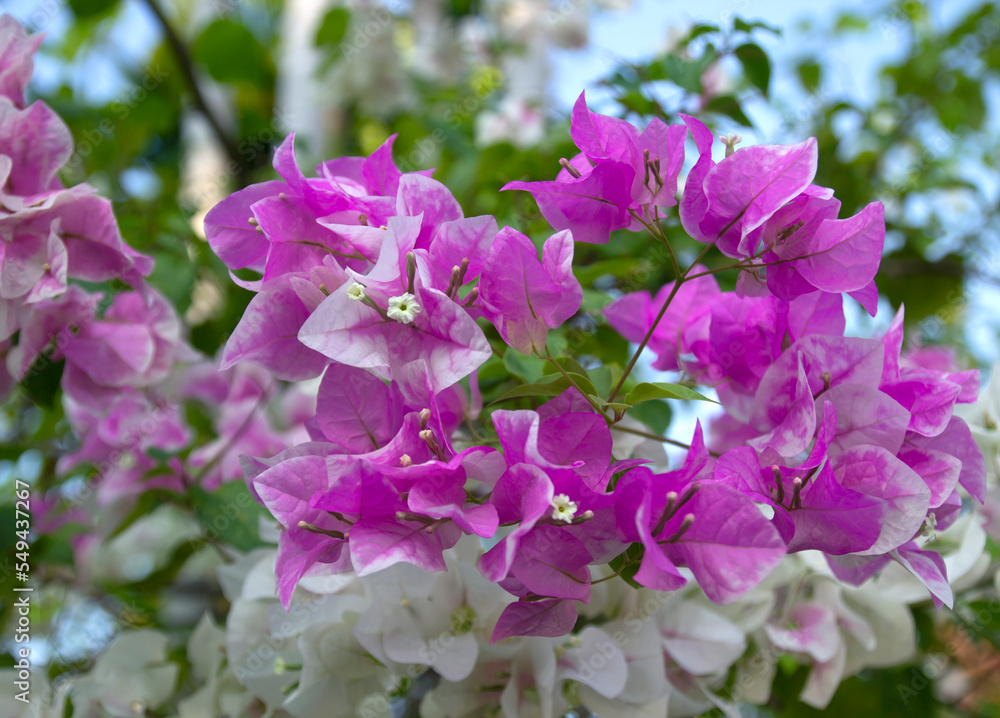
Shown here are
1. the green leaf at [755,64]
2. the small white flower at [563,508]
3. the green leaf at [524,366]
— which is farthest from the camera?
the green leaf at [755,64]

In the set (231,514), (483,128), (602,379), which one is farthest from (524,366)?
(483,128)

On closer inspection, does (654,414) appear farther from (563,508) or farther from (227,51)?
(227,51)

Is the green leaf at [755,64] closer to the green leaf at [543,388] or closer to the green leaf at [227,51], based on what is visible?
the green leaf at [543,388]

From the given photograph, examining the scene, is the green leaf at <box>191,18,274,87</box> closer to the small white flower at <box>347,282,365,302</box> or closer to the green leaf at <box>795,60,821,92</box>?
the green leaf at <box>795,60,821,92</box>

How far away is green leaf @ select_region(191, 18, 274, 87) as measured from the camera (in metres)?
1.23

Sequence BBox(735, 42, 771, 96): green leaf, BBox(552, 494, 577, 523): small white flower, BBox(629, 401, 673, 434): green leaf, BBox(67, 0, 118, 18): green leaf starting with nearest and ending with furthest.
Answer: BBox(552, 494, 577, 523): small white flower < BBox(629, 401, 673, 434): green leaf < BBox(735, 42, 771, 96): green leaf < BBox(67, 0, 118, 18): green leaf

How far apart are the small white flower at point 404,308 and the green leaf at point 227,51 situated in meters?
1.06

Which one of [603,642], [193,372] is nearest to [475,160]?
[193,372]

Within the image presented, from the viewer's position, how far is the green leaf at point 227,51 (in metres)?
1.23

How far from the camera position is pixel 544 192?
42 centimetres

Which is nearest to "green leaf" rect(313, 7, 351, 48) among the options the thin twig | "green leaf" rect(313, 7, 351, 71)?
"green leaf" rect(313, 7, 351, 71)

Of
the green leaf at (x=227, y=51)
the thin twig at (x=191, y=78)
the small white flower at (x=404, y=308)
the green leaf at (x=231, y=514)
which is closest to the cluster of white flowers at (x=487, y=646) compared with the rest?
the green leaf at (x=231, y=514)

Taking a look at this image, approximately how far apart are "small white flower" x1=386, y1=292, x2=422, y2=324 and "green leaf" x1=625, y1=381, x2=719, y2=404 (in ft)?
0.36

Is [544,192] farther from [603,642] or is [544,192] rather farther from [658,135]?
[603,642]
